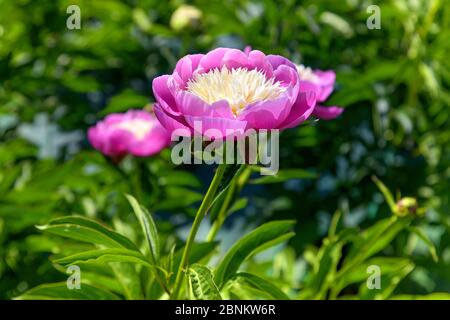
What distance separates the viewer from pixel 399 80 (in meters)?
1.66

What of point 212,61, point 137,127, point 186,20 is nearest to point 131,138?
point 137,127

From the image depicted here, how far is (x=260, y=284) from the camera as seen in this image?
0.95m

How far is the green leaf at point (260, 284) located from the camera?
942 mm

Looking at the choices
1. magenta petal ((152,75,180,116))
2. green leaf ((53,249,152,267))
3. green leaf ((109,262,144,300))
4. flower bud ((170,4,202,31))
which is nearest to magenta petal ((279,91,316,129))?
magenta petal ((152,75,180,116))

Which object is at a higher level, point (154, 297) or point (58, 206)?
point (58, 206)

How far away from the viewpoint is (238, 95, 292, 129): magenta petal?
2.50ft

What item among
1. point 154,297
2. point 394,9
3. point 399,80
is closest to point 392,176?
point 399,80

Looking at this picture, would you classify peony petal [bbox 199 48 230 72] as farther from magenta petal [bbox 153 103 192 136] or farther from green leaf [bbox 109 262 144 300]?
green leaf [bbox 109 262 144 300]

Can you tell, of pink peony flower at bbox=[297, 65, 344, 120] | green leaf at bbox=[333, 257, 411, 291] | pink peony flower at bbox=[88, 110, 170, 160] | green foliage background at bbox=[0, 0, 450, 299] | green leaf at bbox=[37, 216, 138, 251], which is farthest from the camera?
green foliage background at bbox=[0, 0, 450, 299]

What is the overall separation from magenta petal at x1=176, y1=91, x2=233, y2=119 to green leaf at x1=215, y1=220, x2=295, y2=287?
24 cm

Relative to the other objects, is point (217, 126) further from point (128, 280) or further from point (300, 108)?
point (128, 280)
